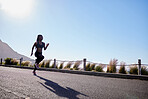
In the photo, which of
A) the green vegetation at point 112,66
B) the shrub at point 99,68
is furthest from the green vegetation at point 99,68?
the green vegetation at point 112,66

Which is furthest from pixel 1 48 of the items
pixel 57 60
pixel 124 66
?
pixel 124 66

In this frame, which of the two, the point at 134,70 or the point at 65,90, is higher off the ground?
the point at 65,90

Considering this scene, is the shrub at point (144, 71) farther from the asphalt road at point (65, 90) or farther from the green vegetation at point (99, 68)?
the asphalt road at point (65, 90)

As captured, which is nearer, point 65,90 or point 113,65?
point 65,90

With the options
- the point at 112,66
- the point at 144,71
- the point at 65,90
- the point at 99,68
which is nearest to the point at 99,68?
the point at 99,68

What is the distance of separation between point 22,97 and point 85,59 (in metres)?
12.6

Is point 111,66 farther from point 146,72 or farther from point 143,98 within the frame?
point 143,98

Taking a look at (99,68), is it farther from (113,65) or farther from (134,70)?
(134,70)

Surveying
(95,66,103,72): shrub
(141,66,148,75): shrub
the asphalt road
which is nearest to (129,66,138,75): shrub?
(141,66,148,75): shrub

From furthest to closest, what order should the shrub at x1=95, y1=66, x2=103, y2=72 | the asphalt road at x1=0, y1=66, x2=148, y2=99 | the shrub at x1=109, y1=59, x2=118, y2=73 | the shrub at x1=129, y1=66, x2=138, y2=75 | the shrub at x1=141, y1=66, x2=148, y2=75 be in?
1. the shrub at x1=95, y1=66, x2=103, y2=72
2. the shrub at x1=109, y1=59, x2=118, y2=73
3. the shrub at x1=129, y1=66, x2=138, y2=75
4. the shrub at x1=141, y1=66, x2=148, y2=75
5. the asphalt road at x1=0, y1=66, x2=148, y2=99

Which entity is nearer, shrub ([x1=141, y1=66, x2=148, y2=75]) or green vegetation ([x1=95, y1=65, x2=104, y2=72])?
shrub ([x1=141, y1=66, x2=148, y2=75])

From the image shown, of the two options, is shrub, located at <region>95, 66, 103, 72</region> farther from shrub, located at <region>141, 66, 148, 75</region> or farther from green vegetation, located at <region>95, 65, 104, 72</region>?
shrub, located at <region>141, 66, 148, 75</region>

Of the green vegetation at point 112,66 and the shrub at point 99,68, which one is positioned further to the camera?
the shrub at point 99,68

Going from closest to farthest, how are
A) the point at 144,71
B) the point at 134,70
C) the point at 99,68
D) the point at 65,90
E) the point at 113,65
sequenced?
1. the point at 65,90
2. the point at 144,71
3. the point at 134,70
4. the point at 113,65
5. the point at 99,68
